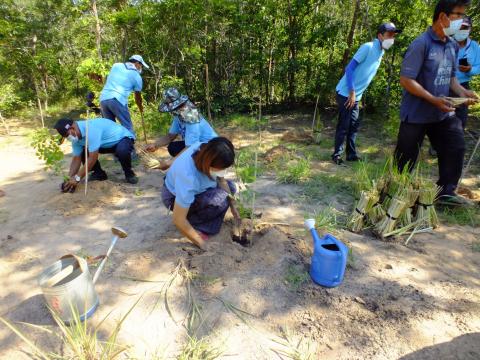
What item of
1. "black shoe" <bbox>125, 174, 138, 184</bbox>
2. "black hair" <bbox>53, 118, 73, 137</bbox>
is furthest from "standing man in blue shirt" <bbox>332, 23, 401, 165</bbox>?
"black hair" <bbox>53, 118, 73, 137</bbox>

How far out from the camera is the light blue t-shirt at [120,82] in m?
4.80

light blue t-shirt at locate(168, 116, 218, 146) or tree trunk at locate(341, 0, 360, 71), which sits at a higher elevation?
tree trunk at locate(341, 0, 360, 71)

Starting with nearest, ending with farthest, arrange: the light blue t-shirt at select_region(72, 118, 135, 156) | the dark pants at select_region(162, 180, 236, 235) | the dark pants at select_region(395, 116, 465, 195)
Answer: the dark pants at select_region(162, 180, 236, 235), the dark pants at select_region(395, 116, 465, 195), the light blue t-shirt at select_region(72, 118, 135, 156)

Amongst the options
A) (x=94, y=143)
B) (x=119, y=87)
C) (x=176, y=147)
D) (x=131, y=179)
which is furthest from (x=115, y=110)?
(x=176, y=147)

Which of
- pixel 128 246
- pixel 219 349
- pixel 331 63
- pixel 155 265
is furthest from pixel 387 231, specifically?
pixel 331 63

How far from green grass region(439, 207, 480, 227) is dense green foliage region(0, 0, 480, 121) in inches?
139

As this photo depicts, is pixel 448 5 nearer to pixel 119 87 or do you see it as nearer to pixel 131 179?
pixel 131 179

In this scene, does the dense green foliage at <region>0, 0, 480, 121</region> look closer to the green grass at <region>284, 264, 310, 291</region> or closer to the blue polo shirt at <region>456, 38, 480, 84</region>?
the blue polo shirt at <region>456, 38, 480, 84</region>

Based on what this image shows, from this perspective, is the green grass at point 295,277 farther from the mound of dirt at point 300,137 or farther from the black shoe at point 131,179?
the mound of dirt at point 300,137

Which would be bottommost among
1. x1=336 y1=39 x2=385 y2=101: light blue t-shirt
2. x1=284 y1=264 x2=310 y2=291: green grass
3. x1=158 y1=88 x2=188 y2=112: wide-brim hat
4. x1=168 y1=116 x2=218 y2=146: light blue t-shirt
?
x1=284 y1=264 x2=310 y2=291: green grass

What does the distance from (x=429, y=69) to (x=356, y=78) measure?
4.41 ft

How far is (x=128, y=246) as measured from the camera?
289 centimetres

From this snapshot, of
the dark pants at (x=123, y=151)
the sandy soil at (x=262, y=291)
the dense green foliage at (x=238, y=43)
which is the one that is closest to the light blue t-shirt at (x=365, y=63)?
the sandy soil at (x=262, y=291)

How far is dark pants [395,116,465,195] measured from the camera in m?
3.03
